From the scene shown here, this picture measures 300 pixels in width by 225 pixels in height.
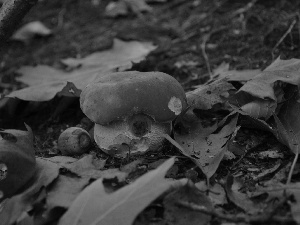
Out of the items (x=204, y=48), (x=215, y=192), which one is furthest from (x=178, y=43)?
(x=215, y=192)

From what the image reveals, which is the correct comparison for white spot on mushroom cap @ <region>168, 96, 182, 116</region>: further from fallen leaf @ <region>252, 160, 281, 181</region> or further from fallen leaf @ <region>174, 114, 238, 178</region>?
fallen leaf @ <region>252, 160, 281, 181</region>

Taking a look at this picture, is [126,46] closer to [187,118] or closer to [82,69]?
[82,69]

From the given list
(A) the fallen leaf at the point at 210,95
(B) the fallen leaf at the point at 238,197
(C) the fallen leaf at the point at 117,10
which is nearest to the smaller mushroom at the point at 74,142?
(A) the fallen leaf at the point at 210,95

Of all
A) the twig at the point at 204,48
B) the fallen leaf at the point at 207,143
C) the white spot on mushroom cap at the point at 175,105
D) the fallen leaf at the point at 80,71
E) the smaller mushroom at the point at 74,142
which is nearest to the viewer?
the fallen leaf at the point at 207,143

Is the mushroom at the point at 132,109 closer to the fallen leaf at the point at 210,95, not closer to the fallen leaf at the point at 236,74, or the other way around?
the fallen leaf at the point at 210,95

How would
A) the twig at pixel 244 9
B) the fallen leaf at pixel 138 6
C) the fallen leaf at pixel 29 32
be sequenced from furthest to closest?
the fallen leaf at pixel 138 6, the fallen leaf at pixel 29 32, the twig at pixel 244 9

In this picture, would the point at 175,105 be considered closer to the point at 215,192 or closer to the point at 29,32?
the point at 215,192
